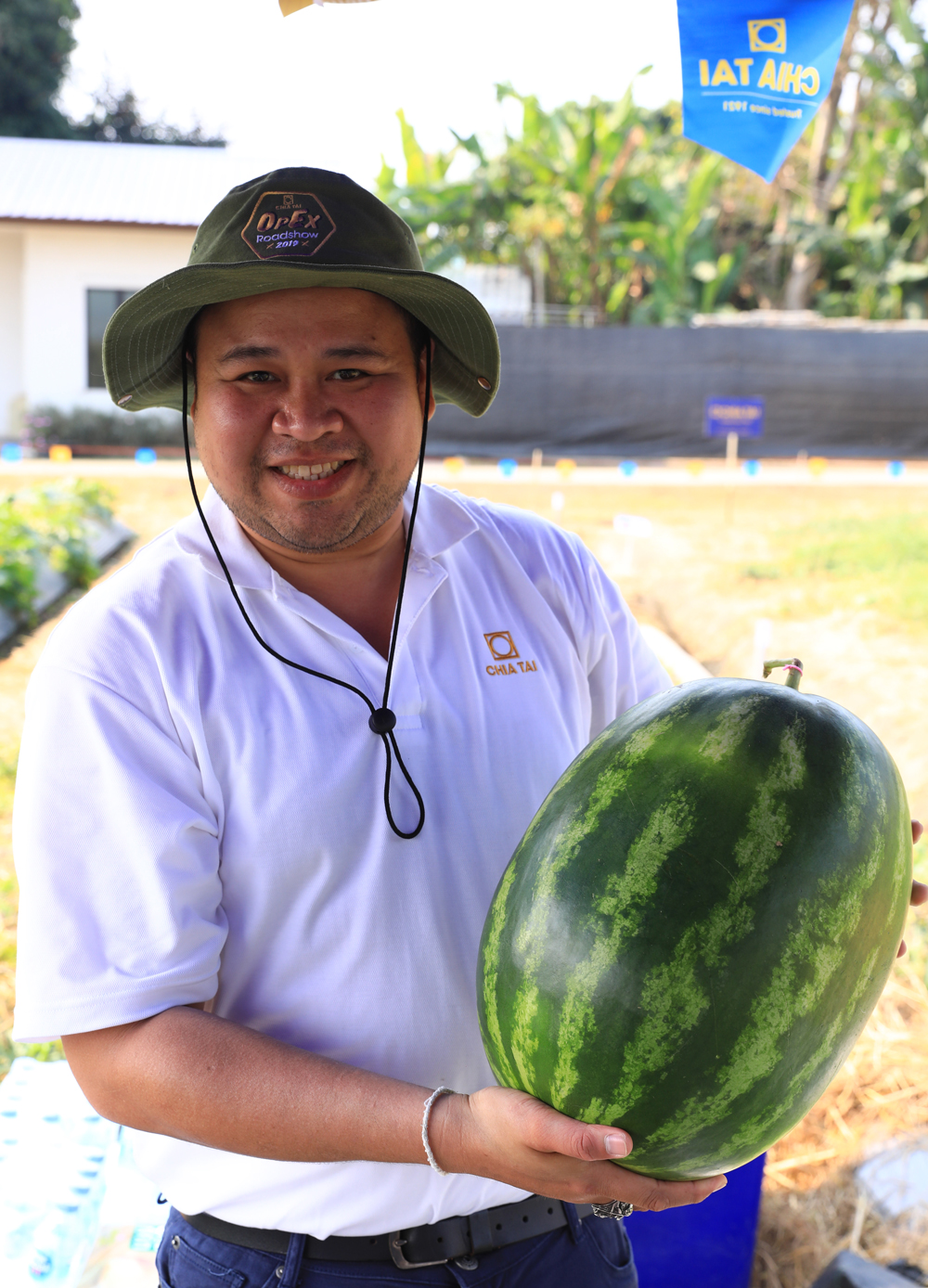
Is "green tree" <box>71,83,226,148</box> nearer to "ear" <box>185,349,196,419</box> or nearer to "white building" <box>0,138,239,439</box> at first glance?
"white building" <box>0,138,239,439</box>

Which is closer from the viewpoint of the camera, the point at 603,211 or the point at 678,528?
the point at 678,528

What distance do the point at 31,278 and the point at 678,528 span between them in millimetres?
12150

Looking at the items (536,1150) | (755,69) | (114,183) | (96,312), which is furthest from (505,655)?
(114,183)

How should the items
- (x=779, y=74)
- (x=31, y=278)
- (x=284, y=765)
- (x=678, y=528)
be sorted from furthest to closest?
(x=31, y=278) < (x=678, y=528) < (x=779, y=74) < (x=284, y=765)

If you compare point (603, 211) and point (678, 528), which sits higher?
point (603, 211)

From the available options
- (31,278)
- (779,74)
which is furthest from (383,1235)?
(31,278)

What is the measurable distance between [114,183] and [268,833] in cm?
1853

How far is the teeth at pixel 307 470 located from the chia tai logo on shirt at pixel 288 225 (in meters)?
0.28

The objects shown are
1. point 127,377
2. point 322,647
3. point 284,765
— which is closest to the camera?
point 284,765

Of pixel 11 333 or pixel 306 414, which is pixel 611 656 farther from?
pixel 11 333

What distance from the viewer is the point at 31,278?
1723 centimetres

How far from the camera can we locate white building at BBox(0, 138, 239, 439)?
1680 centimetres

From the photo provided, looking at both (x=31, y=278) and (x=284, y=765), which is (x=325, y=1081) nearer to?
(x=284, y=765)

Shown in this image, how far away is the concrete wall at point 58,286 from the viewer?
17.1m
